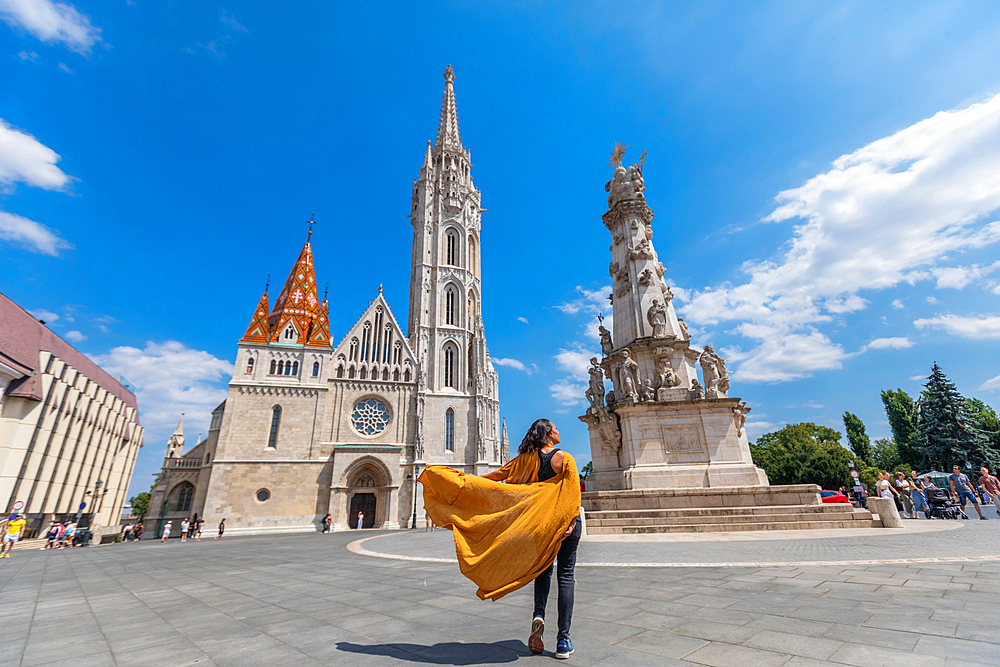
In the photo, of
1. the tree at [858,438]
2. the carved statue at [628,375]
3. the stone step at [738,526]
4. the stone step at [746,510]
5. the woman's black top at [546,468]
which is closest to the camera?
the woman's black top at [546,468]

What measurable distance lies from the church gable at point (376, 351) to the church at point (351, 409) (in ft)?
0.30

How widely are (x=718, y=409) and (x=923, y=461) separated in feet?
103

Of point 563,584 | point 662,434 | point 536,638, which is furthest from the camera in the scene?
point 662,434

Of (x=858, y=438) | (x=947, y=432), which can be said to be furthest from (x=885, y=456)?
(x=947, y=432)

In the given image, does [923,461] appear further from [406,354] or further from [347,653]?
[347,653]

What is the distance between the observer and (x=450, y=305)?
132 ft

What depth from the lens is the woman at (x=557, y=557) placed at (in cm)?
299

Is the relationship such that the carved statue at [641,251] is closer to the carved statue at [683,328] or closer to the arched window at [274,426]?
the carved statue at [683,328]

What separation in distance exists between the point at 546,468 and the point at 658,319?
463 inches

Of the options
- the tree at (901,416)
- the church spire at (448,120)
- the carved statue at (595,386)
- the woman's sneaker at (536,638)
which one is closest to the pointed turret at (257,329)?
the church spire at (448,120)

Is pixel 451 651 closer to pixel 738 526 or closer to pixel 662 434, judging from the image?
pixel 738 526

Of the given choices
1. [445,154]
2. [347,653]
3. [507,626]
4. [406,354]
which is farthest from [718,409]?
[445,154]

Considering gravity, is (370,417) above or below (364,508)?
above

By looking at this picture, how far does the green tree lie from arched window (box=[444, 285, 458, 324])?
4476 cm
